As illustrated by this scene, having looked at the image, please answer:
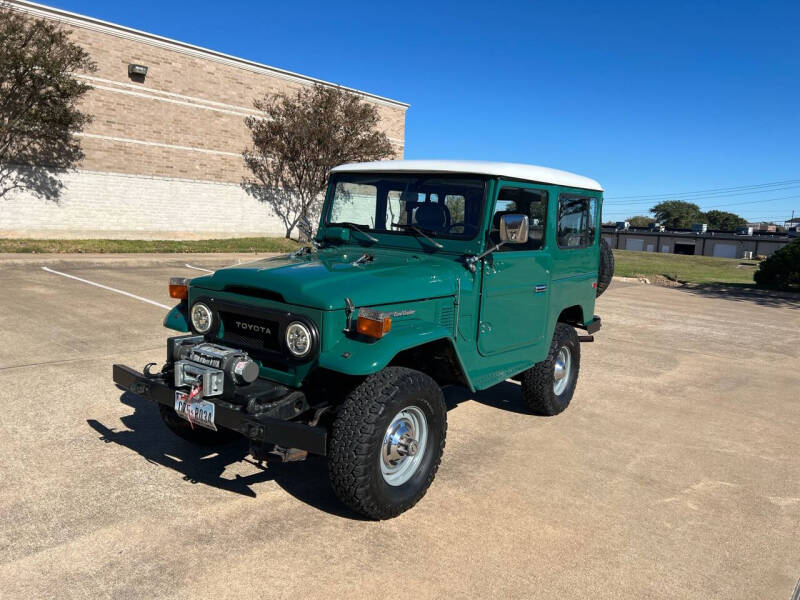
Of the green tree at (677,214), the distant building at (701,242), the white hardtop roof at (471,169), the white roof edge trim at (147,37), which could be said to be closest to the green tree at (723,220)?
the green tree at (677,214)

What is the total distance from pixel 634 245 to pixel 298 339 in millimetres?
89461

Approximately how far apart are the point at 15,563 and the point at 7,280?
33.6ft

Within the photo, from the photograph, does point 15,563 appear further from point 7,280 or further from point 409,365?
point 7,280

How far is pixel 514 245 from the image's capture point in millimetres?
4934

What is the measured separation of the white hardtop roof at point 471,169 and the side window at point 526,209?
0.12 meters

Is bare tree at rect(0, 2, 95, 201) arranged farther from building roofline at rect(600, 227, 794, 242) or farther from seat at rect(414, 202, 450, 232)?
building roofline at rect(600, 227, 794, 242)

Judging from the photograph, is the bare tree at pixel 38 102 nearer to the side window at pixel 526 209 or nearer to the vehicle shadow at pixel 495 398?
the vehicle shadow at pixel 495 398

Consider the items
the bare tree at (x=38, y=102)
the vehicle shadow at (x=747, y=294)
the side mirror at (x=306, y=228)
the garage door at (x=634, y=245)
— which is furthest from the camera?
the garage door at (x=634, y=245)

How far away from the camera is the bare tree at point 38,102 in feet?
58.1

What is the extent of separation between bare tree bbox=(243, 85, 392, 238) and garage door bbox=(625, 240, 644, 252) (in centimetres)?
6696

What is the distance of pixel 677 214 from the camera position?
13112cm

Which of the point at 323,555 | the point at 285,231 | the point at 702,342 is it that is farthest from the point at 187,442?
the point at 285,231

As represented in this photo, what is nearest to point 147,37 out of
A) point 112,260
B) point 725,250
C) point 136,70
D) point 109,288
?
point 136,70

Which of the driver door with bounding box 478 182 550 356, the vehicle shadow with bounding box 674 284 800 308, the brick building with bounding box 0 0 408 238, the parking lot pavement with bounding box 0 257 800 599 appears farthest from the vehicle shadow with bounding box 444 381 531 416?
the brick building with bounding box 0 0 408 238
